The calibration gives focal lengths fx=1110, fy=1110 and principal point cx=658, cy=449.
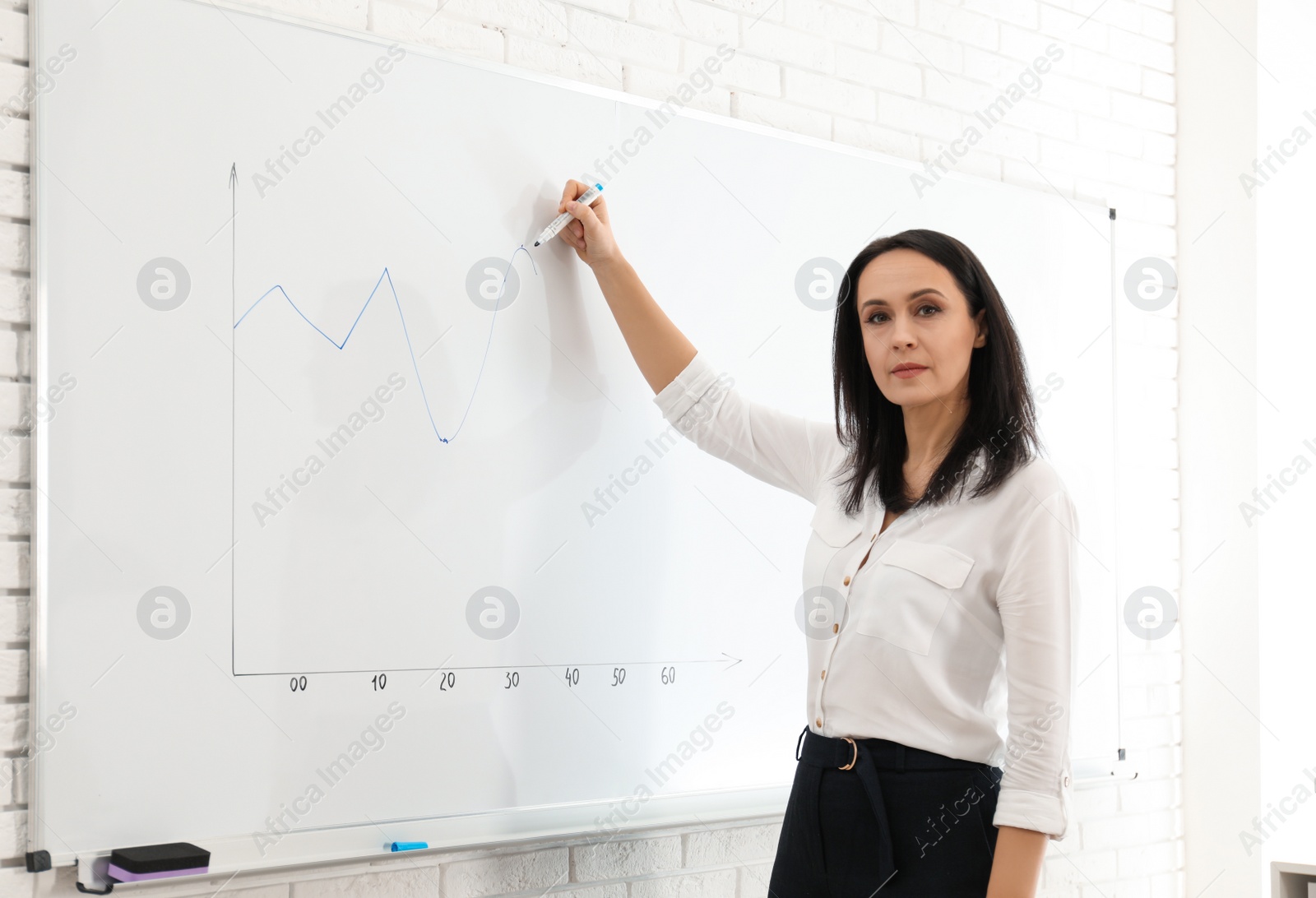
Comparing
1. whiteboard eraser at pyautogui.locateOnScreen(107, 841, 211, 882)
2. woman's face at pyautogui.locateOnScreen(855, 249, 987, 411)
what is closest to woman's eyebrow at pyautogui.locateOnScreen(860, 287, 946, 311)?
woman's face at pyautogui.locateOnScreen(855, 249, 987, 411)

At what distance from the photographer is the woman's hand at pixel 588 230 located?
1491 millimetres

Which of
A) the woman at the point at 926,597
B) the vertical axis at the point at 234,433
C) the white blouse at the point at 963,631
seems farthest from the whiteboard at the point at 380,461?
the white blouse at the point at 963,631

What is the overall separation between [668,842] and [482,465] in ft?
2.04

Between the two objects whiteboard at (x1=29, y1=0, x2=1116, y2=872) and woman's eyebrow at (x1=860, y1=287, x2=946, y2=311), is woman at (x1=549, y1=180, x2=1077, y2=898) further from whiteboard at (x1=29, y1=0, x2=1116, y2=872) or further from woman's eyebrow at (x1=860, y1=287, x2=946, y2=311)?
whiteboard at (x1=29, y1=0, x2=1116, y2=872)

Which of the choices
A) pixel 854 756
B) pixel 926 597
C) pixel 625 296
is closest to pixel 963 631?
pixel 926 597

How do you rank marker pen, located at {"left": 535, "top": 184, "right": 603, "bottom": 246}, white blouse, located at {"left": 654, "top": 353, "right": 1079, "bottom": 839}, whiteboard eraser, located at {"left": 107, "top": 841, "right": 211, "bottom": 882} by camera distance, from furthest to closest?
marker pen, located at {"left": 535, "top": 184, "right": 603, "bottom": 246} < white blouse, located at {"left": 654, "top": 353, "right": 1079, "bottom": 839} < whiteboard eraser, located at {"left": 107, "top": 841, "right": 211, "bottom": 882}

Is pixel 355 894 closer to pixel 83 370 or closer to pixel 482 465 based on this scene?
pixel 482 465

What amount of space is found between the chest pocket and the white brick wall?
1.63ft

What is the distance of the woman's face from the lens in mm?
1382

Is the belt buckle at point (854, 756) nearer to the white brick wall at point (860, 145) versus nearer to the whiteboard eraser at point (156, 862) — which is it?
the white brick wall at point (860, 145)

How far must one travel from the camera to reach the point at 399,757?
1.36 meters

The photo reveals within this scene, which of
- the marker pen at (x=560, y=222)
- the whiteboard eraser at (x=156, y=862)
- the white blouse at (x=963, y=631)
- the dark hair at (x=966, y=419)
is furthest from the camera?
the marker pen at (x=560, y=222)

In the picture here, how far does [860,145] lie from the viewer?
187cm

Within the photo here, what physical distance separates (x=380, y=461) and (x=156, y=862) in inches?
19.9
